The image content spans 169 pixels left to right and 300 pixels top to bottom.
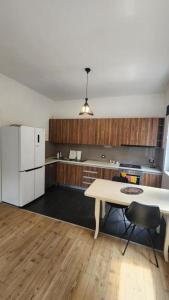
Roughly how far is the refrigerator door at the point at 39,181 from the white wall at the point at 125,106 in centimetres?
214

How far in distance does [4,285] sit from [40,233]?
32.2 inches

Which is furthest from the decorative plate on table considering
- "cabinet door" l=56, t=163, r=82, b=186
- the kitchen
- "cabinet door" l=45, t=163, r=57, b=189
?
"cabinet door" l=45, t=163, r=57, b=189

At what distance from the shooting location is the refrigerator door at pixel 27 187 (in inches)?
119

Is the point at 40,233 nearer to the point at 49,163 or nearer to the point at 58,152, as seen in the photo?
the point at 49,163

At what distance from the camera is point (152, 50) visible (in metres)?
2.03

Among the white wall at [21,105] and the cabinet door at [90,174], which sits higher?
the white wall at [21,105]

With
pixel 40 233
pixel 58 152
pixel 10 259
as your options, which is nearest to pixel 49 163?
pixel 58 152

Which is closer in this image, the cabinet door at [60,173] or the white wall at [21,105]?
the white wall at [21,105]

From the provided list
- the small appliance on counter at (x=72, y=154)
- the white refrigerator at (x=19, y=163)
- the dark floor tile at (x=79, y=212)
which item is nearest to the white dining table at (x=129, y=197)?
the dark floor tile at (x=79, y=212)

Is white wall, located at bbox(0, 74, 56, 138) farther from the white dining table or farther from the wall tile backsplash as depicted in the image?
the white dining table

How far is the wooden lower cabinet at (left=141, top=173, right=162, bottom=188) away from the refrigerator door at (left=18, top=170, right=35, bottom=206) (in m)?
2.61

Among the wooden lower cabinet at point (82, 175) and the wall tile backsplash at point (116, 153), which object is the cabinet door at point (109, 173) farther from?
the wall tile backsplash at point (116, 153)

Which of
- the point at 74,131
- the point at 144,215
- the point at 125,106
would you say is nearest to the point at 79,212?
the point at 144,215

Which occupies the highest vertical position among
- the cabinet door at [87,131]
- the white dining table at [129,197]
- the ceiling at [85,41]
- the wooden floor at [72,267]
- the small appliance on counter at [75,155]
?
the ceiling at [85,41]
